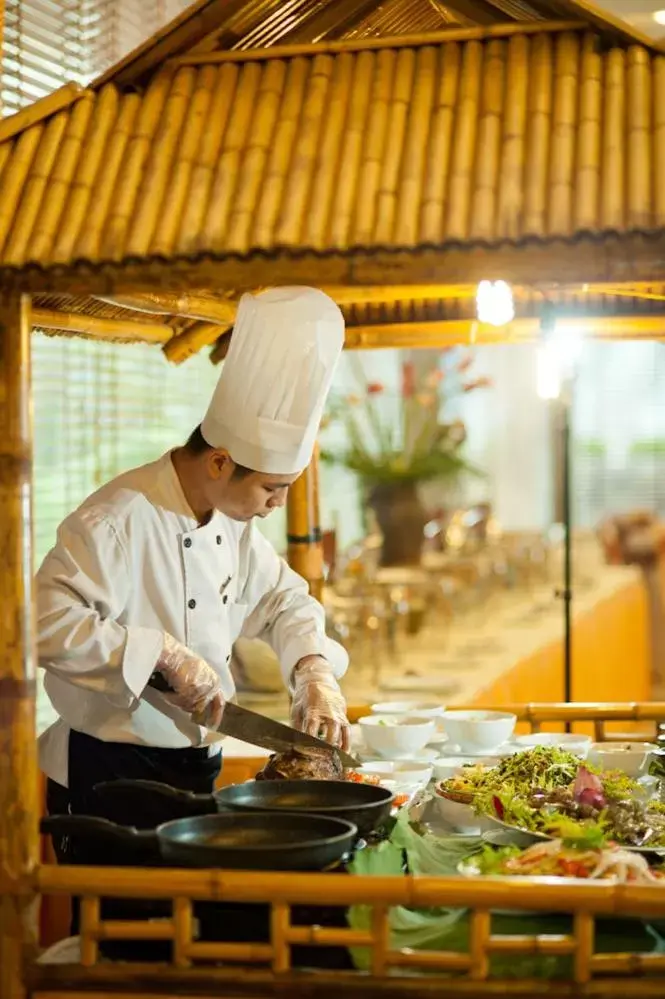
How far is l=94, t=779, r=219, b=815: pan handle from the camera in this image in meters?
2.09

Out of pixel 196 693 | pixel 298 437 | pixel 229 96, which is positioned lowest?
pixel 196 693

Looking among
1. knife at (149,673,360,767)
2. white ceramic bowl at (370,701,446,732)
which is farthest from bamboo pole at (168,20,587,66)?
white ceramic bowl at (370,701,446,732)

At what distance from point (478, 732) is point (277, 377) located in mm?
956

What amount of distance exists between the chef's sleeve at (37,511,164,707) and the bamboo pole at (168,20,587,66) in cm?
88

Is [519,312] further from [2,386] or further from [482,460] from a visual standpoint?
[482,460]

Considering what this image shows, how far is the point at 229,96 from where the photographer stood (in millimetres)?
2199

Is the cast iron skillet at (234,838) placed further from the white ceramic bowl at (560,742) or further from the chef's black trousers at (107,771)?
the white ceramic bowl at (560,742)

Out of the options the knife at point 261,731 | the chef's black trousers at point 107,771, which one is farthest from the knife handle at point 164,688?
the chef's black trousers at point 107,771

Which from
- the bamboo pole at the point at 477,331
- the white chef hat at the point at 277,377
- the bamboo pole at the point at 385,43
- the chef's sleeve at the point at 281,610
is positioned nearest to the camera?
the bamboo pole at the point at 385,43

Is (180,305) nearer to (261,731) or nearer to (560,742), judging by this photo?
(261,731)

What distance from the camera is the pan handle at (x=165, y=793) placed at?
6.86 feet

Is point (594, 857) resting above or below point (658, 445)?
below

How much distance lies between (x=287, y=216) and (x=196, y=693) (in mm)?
881

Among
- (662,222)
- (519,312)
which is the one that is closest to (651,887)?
(662,222)
